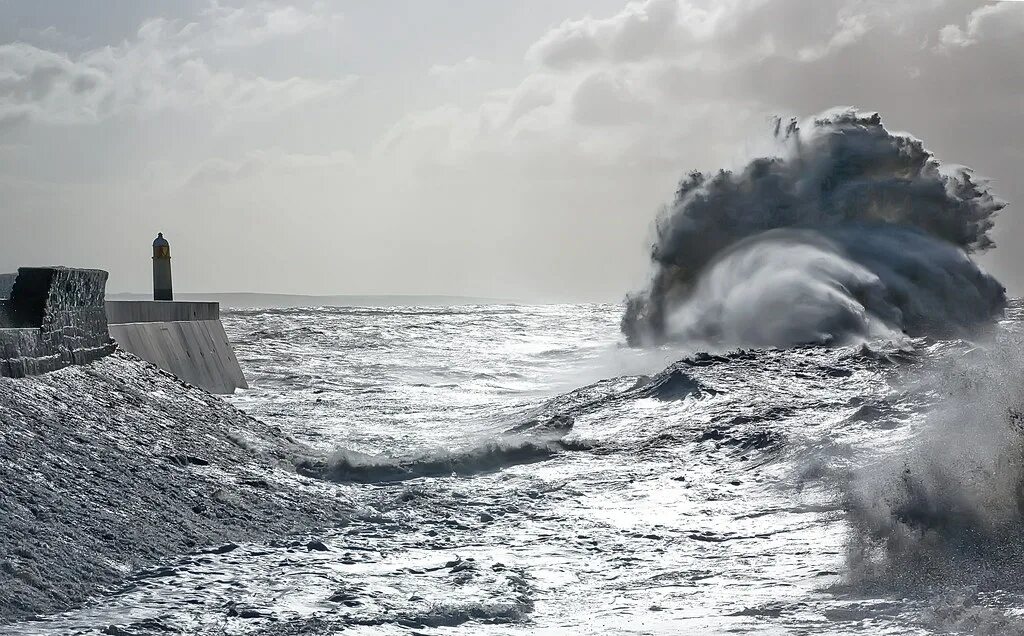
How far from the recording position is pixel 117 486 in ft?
15.9

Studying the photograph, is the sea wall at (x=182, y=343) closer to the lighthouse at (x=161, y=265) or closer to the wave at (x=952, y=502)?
the lighthouse at (x=161, y=265)

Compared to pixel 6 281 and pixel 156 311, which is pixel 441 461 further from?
pixel 156 311

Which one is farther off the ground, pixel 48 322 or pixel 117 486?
pixel 48 322

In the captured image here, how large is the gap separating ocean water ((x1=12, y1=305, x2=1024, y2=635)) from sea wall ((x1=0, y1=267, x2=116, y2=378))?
1.69 m

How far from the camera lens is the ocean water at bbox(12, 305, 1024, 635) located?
3.71 metres

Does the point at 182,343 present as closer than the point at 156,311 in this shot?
No

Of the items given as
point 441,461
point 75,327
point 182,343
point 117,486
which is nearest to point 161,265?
point 182,343

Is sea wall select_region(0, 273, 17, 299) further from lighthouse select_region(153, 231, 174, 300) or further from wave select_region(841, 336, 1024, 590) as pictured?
lighthouse select_region(153, 231, 174, 300)

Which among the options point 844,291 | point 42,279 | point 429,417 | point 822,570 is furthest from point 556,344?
point 822,570

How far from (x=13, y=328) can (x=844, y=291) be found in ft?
40.3

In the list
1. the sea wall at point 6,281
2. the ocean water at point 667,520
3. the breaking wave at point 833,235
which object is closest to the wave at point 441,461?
the ocean water at point 667,520

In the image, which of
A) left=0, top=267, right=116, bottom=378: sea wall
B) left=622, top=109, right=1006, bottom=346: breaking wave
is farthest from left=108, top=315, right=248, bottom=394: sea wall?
left=622, top=109, right=1006, bottom=346: breaking wave

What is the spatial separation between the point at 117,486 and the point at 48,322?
5.64ft

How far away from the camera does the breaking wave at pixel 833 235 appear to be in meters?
16.5
